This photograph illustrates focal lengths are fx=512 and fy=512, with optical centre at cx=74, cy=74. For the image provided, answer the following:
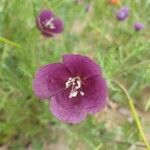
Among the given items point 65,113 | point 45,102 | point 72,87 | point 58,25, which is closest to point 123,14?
point 58,25

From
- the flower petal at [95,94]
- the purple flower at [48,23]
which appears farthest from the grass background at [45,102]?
the flower petal at [95,94]

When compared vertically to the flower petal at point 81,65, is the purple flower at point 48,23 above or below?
above

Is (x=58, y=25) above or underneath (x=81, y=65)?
above

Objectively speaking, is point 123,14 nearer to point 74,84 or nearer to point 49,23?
point 49,23

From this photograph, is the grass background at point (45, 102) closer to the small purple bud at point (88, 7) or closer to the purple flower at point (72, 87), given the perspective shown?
the small purple bud at point (88, 7)

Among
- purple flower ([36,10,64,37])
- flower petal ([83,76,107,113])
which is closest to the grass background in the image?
purple flower ([36,10,64,37])

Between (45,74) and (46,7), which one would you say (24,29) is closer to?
(46,7)

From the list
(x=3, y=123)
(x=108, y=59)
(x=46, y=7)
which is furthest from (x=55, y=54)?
(x=108, y=59)
